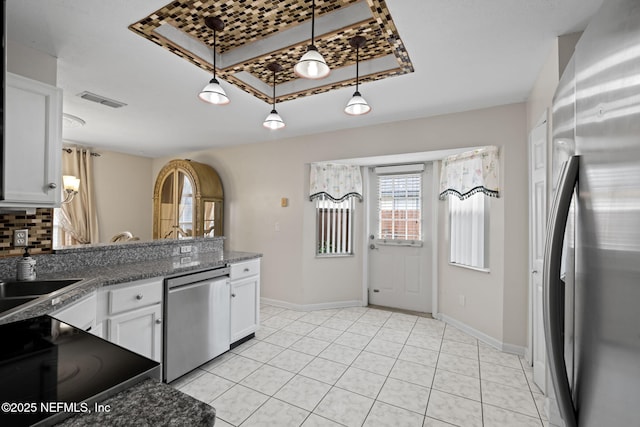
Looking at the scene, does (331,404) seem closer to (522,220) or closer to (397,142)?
(522,220)

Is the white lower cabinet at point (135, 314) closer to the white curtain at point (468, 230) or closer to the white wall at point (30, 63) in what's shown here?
the white wall at point (30, 63)

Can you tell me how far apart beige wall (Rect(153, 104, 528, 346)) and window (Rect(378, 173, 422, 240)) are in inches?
12.5

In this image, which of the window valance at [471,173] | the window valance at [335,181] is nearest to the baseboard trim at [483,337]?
the window valance at [471,173]

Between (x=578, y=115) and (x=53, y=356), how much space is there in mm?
1351

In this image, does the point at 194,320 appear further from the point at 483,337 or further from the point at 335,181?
the point at 483,337

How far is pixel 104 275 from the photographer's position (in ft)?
6.23

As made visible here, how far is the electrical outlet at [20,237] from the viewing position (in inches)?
76.3

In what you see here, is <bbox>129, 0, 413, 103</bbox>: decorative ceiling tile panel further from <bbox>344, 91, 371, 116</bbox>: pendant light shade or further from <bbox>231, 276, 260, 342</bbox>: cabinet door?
<bbox>231, 276, 260, 342</bbox>: cabinet door

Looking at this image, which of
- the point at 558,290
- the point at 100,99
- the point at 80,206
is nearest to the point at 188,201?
the point at 80,206

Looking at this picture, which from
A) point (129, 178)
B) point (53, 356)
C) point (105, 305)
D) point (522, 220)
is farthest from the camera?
point (129, 178)

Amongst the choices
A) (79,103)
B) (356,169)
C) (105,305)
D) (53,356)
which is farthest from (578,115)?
(79,103)

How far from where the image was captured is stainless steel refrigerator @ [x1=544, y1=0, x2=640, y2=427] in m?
0.42

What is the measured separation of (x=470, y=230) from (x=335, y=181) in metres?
1.78

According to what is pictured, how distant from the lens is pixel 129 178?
17.9 ft
